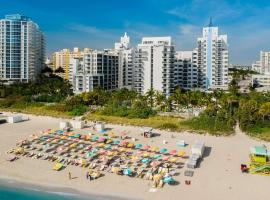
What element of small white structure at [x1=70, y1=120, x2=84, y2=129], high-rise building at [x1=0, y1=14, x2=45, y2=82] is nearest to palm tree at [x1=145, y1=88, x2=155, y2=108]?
small white structure at [x1=70, y1=120, x2=84, y2=129]

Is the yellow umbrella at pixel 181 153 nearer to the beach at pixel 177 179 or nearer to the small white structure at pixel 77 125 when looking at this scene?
the beach at pixel 177 179

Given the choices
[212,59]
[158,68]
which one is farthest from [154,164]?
[212,59]

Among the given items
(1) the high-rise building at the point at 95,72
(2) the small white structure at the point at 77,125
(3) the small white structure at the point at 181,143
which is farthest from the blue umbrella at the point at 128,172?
(1) the high-rise building at the point at 95,72

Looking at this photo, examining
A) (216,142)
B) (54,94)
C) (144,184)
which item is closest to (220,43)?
(54,94)

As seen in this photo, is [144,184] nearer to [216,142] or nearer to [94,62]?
[216,142]

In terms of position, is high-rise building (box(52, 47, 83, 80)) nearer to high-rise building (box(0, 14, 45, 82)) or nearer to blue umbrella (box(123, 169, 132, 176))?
high-rise building (box(0, 14, 45, 82))

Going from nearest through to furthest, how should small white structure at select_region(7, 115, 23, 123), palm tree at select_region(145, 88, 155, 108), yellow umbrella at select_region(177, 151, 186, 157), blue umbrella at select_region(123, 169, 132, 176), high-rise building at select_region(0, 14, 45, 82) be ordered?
blue umbrella at select_region(123, 169, 132, 176) → yellow umbrella at select_region(177, 151, 186, 157) → small white structure at select_region(7, 115, 23, 123) → palm tree at select_region(145, 88, 155, 108) → high-rise building at select_region(0, 14, 45, 82)

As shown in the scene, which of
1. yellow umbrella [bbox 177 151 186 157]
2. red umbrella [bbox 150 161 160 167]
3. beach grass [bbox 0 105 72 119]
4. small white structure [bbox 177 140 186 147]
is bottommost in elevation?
red umbrella [bbox 150 161 160 167]
